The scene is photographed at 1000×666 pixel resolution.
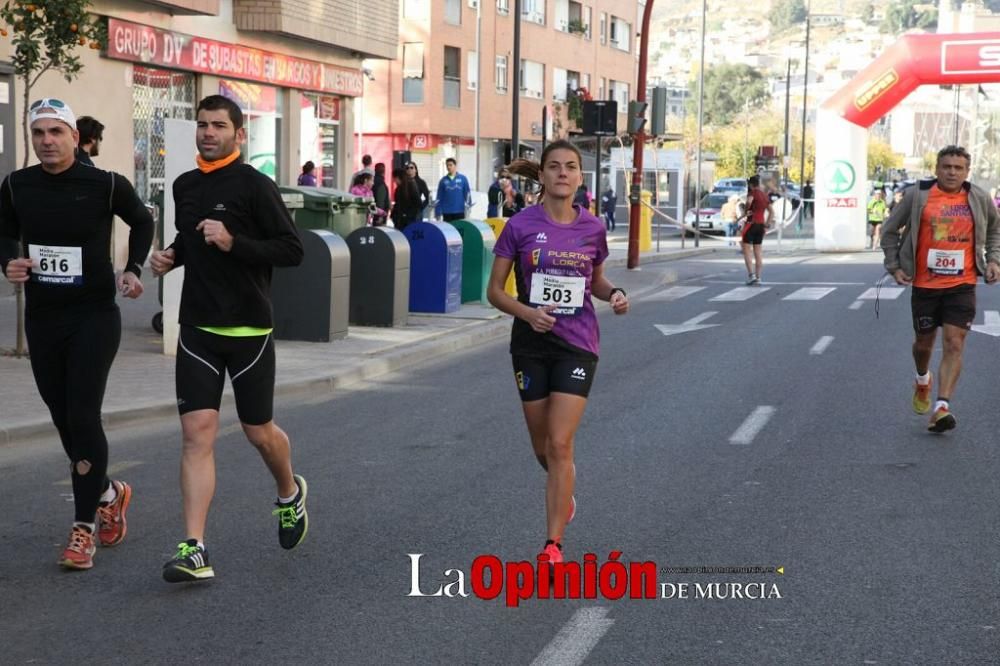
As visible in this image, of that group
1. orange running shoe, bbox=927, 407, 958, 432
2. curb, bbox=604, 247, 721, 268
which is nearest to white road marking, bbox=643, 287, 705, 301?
curb, bbox=604, 247, 721, 268

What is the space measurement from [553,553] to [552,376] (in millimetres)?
707

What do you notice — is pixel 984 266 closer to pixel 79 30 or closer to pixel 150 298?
pixel 79 30

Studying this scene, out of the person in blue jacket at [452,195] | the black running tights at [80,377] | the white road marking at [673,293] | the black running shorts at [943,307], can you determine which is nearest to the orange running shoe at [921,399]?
the black running shorts at [943,307]

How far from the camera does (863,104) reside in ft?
126

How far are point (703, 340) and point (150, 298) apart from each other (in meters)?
7.22

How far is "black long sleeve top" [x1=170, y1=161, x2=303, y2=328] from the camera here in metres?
6.21

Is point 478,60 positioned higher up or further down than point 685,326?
higher up

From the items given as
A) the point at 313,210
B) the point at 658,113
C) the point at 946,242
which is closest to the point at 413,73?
the point at 658,113

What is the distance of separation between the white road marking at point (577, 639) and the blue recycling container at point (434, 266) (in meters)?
12.3

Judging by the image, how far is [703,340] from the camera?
16.8m

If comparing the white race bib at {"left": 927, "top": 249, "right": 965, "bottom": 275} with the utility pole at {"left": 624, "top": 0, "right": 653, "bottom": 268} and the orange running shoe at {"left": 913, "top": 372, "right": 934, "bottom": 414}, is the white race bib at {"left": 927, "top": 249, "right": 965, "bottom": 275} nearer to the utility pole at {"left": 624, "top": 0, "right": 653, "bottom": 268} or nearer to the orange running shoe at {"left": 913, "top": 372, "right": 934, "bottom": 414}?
the orange running shoe at {"left": 913, "top": 372, "right": 934, "bottom": 414}

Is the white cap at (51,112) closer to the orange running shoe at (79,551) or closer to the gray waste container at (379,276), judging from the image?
the orange running shoe at (79,551)

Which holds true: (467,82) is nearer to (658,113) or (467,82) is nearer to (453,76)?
(453,76)

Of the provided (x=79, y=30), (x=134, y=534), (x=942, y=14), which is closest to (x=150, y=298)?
(x=79, y=30)
